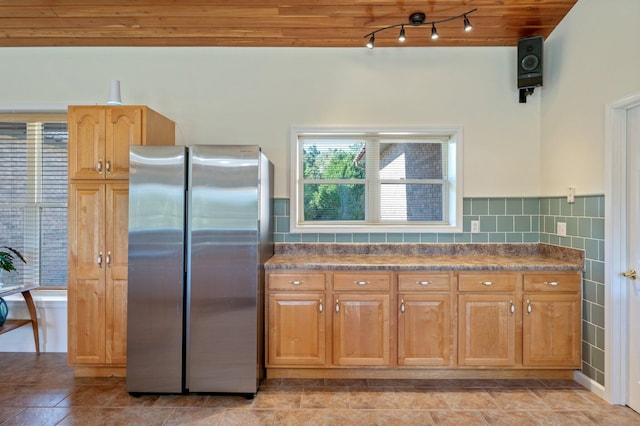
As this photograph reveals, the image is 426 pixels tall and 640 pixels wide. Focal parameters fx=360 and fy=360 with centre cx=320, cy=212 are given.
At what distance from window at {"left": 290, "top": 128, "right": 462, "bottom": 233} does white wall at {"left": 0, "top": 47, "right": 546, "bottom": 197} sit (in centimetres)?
22

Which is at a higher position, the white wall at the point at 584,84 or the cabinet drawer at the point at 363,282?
the white wall at the point at 584,84

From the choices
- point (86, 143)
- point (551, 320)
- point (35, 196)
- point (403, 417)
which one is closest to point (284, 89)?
point (86, 143)

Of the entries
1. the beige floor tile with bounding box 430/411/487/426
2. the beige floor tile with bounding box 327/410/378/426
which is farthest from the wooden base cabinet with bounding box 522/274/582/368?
the beige floor tile with bounding box 327/410/378/426

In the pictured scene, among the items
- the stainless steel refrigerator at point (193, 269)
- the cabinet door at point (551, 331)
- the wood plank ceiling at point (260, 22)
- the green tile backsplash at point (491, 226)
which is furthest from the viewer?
the green tile backsplash at point (491, 226)

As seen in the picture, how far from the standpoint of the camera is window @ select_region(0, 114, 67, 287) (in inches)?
131

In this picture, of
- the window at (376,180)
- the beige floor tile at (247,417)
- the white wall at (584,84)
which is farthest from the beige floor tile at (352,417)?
the white wall at (584,84)

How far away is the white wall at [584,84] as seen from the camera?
2332 mm

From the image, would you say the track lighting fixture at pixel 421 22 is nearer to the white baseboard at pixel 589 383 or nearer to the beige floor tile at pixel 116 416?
the white baseboard at pixel 589 383

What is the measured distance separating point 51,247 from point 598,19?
4.85m

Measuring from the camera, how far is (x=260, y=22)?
9.73ft

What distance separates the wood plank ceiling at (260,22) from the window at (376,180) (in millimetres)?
894

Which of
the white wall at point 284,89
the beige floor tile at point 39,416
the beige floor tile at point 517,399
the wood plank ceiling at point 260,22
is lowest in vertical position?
the beige floor tile at point 39,416

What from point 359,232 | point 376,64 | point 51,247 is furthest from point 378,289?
point 51,247

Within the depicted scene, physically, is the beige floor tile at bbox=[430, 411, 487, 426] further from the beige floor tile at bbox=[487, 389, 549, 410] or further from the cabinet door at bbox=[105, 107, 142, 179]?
the cabinet door at bbox=[105, 107, 142, 179]
